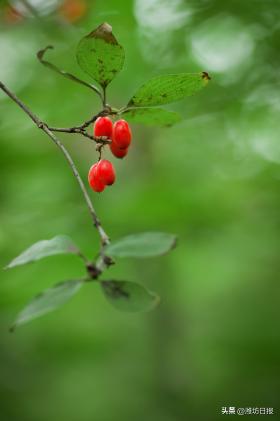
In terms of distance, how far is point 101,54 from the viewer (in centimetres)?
76

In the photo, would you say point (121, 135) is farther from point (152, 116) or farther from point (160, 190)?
point (160, 190)

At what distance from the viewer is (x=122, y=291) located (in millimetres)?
646

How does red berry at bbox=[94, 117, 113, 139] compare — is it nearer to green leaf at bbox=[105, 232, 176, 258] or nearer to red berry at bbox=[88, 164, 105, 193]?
red berry at bbox=[88, 164, 105, 193]

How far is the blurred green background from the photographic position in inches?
89.2

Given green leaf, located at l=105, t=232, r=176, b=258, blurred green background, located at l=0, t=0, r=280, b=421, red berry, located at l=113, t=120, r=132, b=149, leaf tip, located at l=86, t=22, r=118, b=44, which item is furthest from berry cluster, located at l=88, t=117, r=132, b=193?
blurred green background, located at l=0, t=0, r=280, b=421

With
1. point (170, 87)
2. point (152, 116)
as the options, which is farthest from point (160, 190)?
point (170, 87)

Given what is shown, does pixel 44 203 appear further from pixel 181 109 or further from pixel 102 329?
pixel 102 329

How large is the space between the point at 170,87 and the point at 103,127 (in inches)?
6.8

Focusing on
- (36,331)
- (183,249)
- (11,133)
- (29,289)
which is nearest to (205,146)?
(183,249)

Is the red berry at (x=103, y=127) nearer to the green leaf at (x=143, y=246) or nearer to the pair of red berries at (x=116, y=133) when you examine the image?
the pair of red berries at (x=116, y=133)

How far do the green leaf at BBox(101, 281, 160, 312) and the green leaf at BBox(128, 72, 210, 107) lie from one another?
1.07 feet

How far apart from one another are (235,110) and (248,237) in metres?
1.61

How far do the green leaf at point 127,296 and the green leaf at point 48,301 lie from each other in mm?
46

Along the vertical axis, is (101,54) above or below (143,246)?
above
